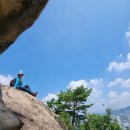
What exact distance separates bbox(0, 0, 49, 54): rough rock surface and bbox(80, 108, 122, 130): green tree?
45.4 meters

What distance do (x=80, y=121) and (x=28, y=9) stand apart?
5038 cm

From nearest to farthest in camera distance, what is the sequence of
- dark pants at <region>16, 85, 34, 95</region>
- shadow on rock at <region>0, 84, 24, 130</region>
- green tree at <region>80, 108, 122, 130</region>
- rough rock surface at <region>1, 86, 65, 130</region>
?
shadow on rock at <region>0, 84, 24, 130</region> → rough rock surface at <region>1, 86, 65, 130</region> → dark pants at <region>16, 85, 34, 95</region> → green tree at <region>80, 108, 122, 130</region>

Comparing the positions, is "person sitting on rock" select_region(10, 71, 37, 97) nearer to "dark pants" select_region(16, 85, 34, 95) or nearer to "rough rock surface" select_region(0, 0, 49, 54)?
"dark pants" select_region(16, 85, 34, 95)

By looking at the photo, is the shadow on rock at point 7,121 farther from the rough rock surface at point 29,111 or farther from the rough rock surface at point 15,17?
the rough rock surface at point 29,111

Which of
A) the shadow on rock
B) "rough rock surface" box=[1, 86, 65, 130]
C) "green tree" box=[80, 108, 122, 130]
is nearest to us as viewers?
the shadow on rock

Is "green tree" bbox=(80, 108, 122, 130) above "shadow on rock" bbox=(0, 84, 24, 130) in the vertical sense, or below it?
above

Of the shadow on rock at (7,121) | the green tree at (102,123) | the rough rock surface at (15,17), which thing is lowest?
the shadow on rock at (7,121)

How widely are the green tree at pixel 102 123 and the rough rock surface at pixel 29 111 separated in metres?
39.5

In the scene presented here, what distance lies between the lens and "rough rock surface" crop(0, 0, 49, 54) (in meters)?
8.34

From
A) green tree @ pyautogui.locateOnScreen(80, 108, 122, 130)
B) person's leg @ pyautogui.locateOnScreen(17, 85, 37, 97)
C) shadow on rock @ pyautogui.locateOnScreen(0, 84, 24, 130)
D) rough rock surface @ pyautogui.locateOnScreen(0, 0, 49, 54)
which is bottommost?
shadow on rock @ pyautogui.locateOnScreen(0, 84, 24, 130)

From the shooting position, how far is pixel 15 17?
8562 mm

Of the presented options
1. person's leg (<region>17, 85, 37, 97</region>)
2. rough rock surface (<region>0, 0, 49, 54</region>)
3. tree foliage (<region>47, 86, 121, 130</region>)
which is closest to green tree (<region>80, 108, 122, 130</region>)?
tree foliage (<region>47, 86, 121, 130</region>)

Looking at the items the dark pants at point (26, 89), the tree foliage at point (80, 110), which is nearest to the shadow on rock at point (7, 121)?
the dark pants at point (26, 89)

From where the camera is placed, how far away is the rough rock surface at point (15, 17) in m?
8.34
